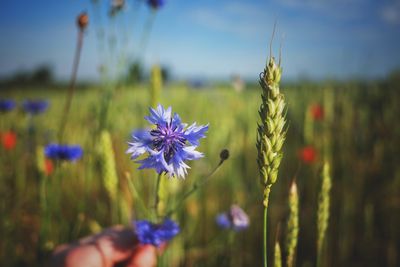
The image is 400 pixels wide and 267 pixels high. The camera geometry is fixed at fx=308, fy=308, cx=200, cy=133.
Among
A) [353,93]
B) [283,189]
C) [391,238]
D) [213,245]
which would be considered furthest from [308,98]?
[213,245]

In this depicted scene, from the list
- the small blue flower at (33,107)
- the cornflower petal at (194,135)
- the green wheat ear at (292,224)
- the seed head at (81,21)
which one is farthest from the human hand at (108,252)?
the small blue flower at (33,107)

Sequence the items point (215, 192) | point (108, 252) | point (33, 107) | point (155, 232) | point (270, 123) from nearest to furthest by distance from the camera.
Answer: point (270, 123), point (155, 232), point (108, 252), point (215, 192), point (33, 107)

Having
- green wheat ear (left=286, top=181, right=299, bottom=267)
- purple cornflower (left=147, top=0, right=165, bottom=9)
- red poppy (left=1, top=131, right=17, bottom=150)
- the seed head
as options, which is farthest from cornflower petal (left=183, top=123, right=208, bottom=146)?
red poppy (left=1, top=131, right=17, bottom=150)

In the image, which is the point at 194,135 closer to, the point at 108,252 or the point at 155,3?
the point at 108,252

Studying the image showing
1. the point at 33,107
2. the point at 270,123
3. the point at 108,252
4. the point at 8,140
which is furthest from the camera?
the point at 33,107

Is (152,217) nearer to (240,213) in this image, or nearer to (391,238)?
(240,213)

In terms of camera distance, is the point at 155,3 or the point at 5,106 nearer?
the point at 155,3

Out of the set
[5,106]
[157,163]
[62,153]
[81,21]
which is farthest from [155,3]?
[157,163]

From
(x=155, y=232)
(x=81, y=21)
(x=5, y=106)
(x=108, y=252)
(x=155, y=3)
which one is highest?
(x=155, y=3)
